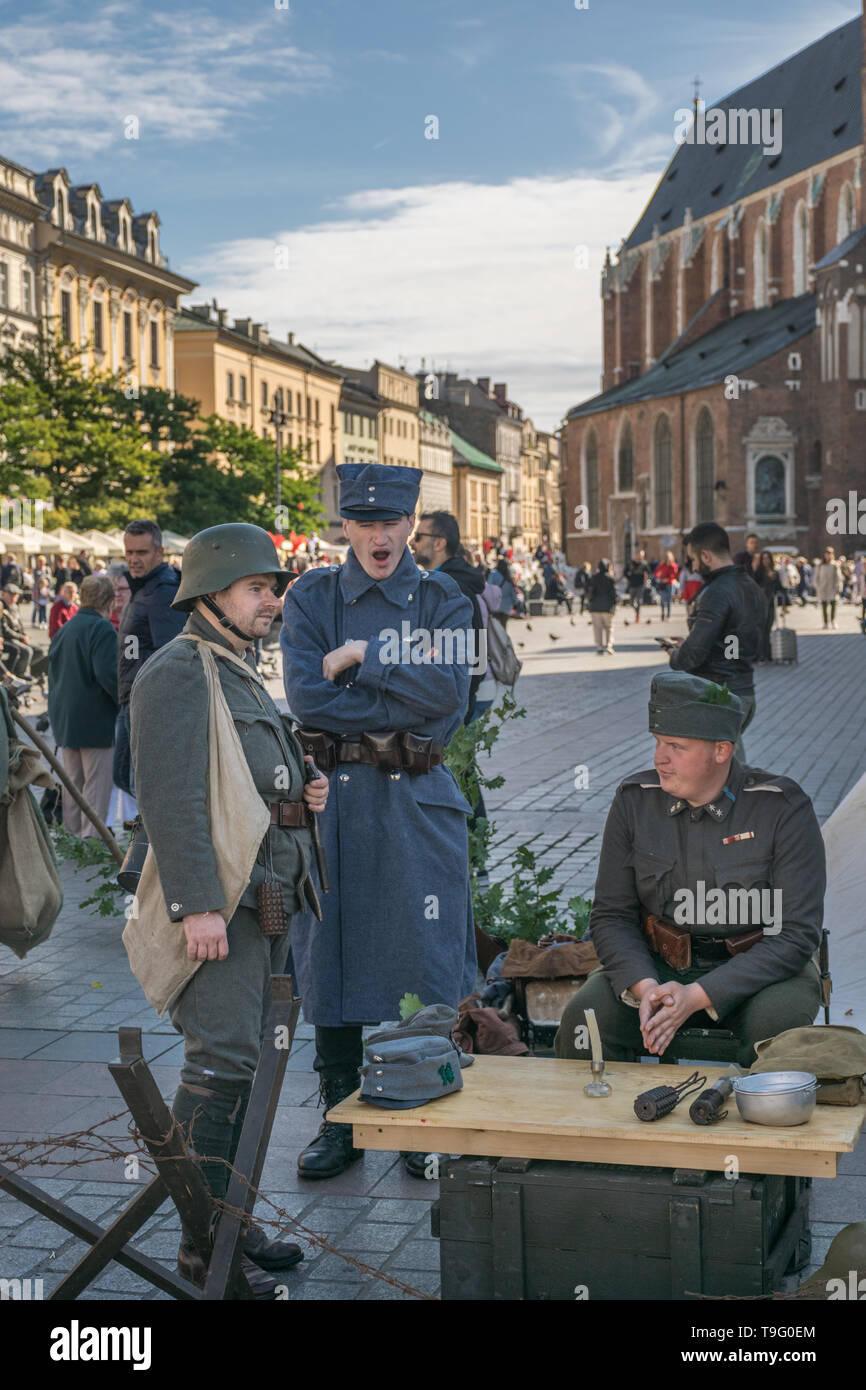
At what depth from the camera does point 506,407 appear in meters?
153

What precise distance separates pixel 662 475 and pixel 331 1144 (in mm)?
72613

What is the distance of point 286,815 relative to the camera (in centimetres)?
405

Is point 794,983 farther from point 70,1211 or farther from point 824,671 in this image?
point 824,671

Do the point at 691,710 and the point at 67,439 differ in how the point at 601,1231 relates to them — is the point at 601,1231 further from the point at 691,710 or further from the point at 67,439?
the point at 67,439

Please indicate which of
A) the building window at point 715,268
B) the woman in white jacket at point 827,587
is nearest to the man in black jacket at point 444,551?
the woman in white jacket at point 827,587

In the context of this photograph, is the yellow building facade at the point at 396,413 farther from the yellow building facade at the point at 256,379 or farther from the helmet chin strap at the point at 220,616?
the helmet chin strap at the point at 220,616

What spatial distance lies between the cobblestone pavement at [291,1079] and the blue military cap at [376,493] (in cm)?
201

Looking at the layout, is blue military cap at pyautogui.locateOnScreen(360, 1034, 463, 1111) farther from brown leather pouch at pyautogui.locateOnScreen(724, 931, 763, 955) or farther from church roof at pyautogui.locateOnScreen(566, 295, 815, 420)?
church roof at pyautogui.locateOnScreen(566, 295, 815, 420)

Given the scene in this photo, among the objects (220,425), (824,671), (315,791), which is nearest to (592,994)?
(315,791)

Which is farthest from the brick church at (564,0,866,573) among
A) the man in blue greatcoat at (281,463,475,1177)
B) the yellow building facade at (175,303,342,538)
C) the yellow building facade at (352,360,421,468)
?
the man in blue greatcoat at (281,463,475,1177)

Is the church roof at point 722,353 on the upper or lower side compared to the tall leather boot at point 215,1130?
upper

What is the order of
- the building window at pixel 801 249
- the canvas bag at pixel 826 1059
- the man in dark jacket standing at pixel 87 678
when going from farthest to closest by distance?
the building window at pixel 801 249
the man in dark jacket standing at pixel 87 678
the canvas bag at pixel 826 1059

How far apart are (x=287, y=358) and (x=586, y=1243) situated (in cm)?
8924

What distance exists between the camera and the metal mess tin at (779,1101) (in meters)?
3.41
